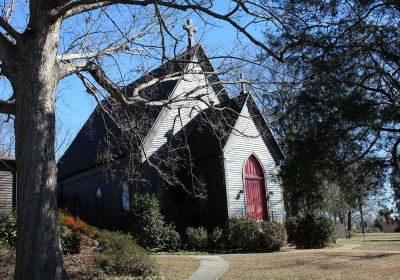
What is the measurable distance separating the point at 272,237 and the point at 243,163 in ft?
17.0

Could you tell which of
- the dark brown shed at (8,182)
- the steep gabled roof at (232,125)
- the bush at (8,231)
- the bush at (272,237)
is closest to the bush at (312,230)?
the bush at (272,237)

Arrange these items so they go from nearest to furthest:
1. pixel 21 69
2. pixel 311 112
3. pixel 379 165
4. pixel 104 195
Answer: pixel 21 69 → pixel 311 112 → pixel 379 165 → pixel 104 195

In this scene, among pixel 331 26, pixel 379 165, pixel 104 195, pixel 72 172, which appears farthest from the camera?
pixel 72 172

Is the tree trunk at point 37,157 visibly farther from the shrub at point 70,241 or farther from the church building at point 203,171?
the church building at point 203,171

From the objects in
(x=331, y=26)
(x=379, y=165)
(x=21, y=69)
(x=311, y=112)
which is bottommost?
(x=379, y=165)

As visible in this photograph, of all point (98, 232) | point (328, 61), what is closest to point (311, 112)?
point (328, 61)

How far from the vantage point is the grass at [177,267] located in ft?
48.0

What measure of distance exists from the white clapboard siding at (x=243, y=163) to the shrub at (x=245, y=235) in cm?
177

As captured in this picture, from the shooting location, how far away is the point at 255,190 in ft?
91.9

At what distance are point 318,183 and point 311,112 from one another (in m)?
1.89

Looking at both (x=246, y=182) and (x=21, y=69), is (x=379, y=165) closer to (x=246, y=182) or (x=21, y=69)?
(x=21, y=69)

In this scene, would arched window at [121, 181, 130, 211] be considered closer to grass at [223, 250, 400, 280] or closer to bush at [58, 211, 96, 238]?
grass at [223, 250, 400, 280]

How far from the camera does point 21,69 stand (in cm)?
1038

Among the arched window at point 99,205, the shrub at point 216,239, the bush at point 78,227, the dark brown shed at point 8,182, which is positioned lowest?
the shrub at point 216,239
